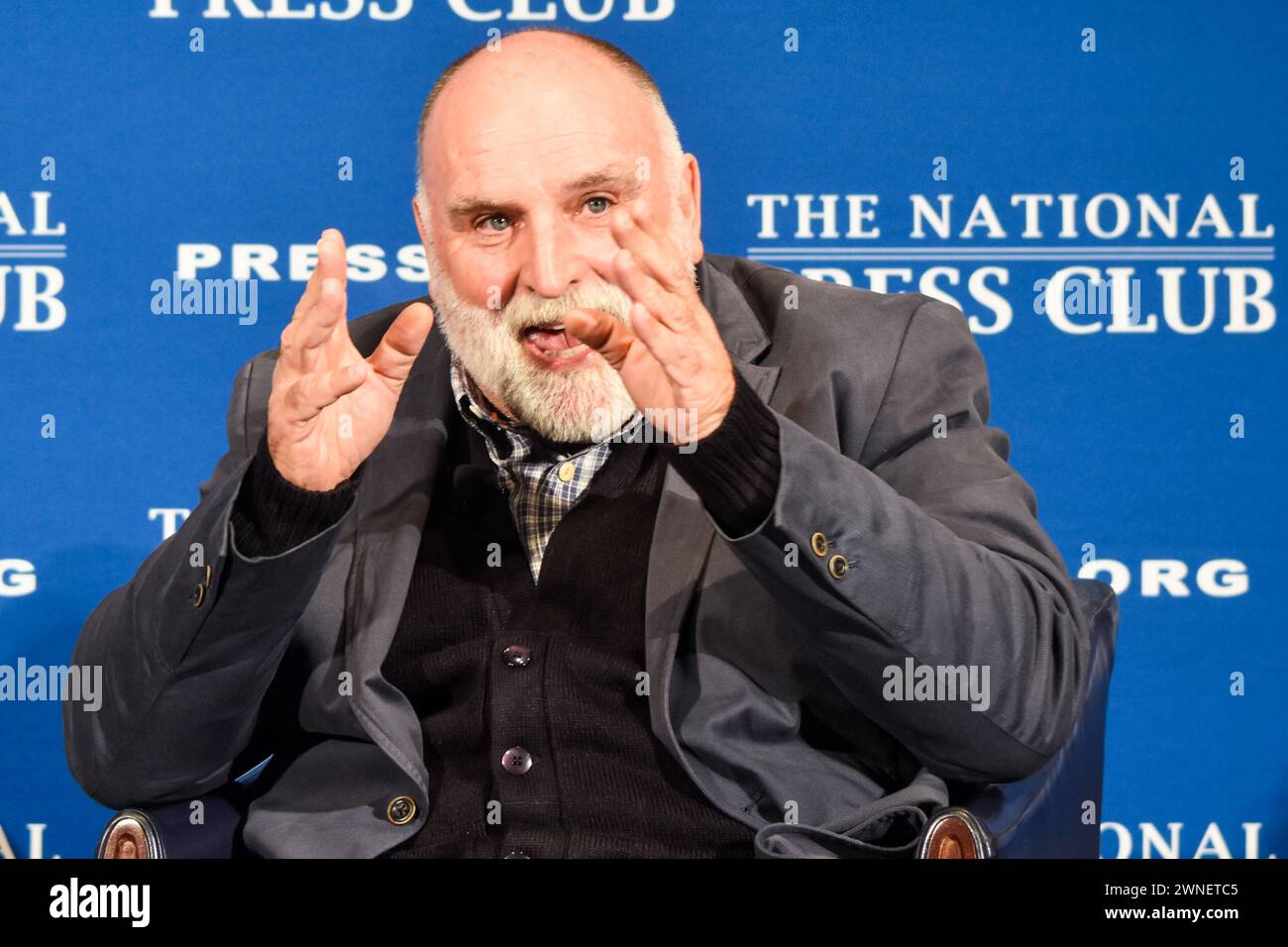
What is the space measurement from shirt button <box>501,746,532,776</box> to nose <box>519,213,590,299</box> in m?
0.61

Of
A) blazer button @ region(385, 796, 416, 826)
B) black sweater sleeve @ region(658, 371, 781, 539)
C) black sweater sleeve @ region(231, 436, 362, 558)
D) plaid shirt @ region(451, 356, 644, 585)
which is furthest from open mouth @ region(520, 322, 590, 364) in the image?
blazer button @ region(385, 796, 416, 826)

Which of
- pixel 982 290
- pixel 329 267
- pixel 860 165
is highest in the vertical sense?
pixel 860 165

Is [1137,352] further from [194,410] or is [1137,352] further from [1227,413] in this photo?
[194,410]

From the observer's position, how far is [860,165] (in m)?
2.72

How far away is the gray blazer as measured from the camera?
5.49ft

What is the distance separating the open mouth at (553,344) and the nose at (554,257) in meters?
0.05

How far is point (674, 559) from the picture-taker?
1.91 meters

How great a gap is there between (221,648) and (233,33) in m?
1.36

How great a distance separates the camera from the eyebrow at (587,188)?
2.04 metres

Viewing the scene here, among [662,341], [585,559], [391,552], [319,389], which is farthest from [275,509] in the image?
[662,341]

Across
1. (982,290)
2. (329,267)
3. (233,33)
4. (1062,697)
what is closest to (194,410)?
(233,33)
